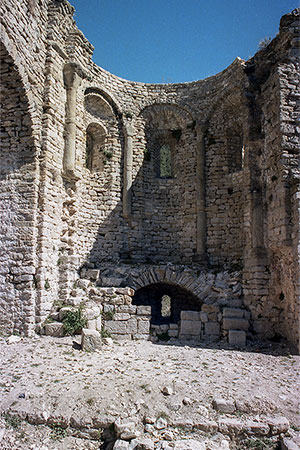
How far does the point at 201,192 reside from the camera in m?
12.9

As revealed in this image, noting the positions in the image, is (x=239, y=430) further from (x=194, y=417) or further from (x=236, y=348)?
(x=236, y=348)

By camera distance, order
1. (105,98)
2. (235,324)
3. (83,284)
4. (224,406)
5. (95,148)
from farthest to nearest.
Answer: (95,148) < (105,98) < (83,284) < (235,324) < (224,406)

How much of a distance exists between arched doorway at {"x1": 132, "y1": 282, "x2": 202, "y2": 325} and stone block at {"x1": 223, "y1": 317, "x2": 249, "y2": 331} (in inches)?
134

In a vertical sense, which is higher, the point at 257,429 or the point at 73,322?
the point at 73,322

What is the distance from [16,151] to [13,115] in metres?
0.97

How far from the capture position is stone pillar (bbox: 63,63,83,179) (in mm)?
10414

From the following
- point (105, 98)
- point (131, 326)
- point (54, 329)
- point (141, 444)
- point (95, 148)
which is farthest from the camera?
point (95, 148)

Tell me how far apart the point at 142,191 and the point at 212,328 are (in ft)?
19.7

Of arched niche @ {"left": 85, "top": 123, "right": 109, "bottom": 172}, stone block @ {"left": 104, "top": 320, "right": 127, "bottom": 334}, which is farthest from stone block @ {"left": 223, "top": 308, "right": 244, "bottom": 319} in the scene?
arched niche @ {"left": 85, "top": 123, "right": 109, "bottom": 172}

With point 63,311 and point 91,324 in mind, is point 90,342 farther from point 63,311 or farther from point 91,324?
point 63,311

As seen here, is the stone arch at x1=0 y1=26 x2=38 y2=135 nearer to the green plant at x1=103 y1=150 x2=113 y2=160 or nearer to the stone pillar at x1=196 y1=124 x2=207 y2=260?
the green plant at x1=103 y1=150 x2=113 y2=160

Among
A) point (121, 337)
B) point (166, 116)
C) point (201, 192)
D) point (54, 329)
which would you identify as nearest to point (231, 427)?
point (121, 337)

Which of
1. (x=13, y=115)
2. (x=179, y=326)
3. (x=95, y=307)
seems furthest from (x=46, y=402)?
(x=13, y=115)

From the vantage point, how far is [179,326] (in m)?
9.70
